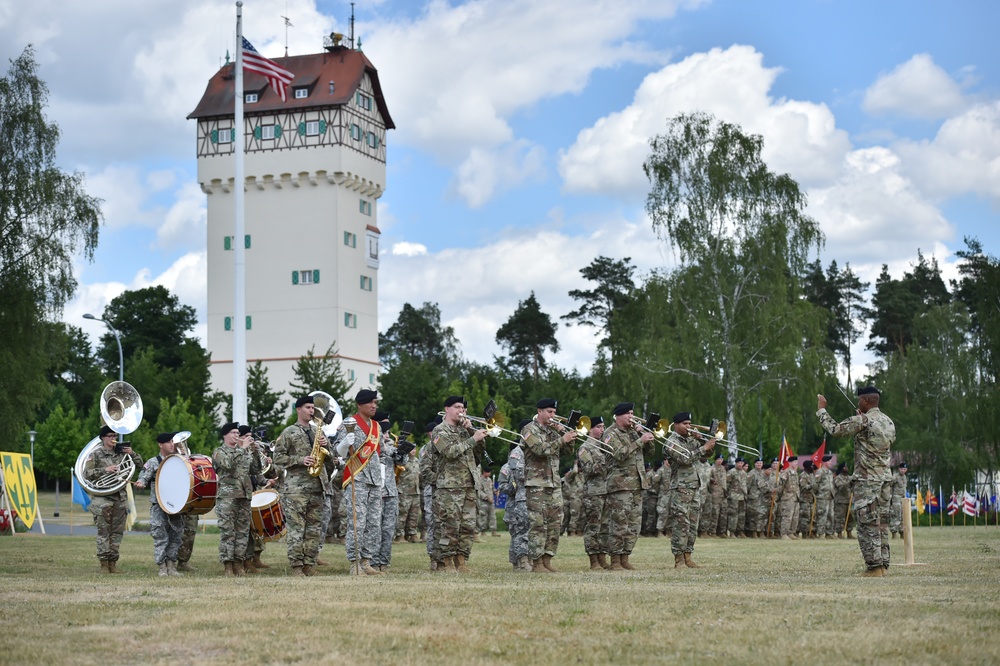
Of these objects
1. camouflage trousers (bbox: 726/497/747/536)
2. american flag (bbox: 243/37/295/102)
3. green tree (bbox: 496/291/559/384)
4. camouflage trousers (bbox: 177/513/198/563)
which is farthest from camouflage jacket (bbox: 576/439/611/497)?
green tree (bbox: 496/291/559/384)

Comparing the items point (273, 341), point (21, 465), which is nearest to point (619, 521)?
point (21, 465)

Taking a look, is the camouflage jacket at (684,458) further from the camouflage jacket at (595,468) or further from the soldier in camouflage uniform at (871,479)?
the soldier in camouflage uniform at (871,479)

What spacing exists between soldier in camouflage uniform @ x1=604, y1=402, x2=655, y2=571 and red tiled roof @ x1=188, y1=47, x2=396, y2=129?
56537 mm

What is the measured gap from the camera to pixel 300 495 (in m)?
15.8

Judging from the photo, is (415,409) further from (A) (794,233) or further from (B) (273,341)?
(A) (794,233)

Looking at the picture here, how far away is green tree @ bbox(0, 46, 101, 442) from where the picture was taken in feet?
127

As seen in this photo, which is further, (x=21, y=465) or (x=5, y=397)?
Result: (x=5, y=397)

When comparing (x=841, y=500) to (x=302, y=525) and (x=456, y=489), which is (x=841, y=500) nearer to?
(x=456, y=489)

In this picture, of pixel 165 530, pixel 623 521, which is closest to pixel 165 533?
pixel 165 530

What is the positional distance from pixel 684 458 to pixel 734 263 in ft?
103

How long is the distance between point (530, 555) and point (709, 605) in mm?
5456

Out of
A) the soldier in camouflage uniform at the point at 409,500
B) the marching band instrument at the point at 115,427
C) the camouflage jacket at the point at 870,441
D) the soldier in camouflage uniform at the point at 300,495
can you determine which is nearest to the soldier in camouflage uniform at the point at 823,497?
the soldier in camouflage uniform at the point at 409,500

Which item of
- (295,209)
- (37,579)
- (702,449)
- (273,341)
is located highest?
(295,209)

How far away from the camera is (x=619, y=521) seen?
655 inches
